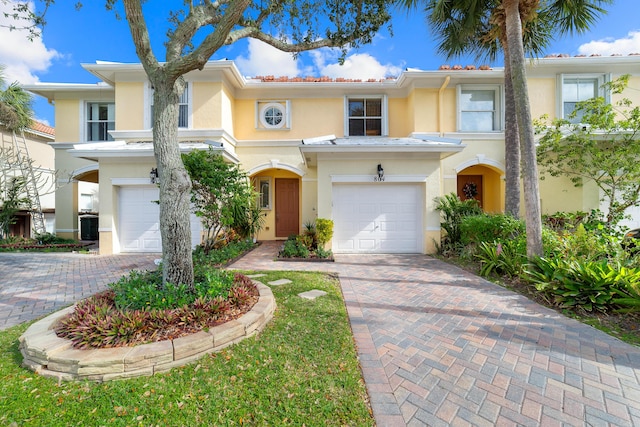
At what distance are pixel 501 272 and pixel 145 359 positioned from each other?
6.65 meters

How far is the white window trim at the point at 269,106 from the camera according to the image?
11.2 m

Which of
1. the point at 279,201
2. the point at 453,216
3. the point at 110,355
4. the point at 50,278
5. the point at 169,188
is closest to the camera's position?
the point at 110,355

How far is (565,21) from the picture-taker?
25.0ft

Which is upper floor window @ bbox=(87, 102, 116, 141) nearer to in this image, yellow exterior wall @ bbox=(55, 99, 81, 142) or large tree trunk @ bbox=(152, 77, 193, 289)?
yellow exterior wall @ bbox=(55, 99, 81, 142)

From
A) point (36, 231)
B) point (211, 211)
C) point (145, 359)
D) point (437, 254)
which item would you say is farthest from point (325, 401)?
point (36, 231)

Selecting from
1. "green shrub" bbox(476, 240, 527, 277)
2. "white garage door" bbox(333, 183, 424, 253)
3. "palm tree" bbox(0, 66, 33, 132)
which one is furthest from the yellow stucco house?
"green shrub" bbox(476, 240, 527, 277)

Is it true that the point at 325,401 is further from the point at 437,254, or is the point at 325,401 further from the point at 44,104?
the point at 44,104

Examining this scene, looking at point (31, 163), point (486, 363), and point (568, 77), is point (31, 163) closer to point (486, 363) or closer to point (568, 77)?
point (486, 363)

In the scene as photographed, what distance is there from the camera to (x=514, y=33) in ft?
19.2

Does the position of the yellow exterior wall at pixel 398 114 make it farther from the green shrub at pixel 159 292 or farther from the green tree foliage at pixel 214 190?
the green shrub at pixel 159 292

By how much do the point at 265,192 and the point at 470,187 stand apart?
917 centimetres

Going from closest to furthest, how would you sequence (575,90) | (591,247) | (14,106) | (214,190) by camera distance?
(591,247), (214,190), (575,90), (14,106)

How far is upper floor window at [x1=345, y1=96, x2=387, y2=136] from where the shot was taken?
448 inches

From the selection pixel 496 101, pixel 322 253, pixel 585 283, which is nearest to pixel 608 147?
pixel 496 101
